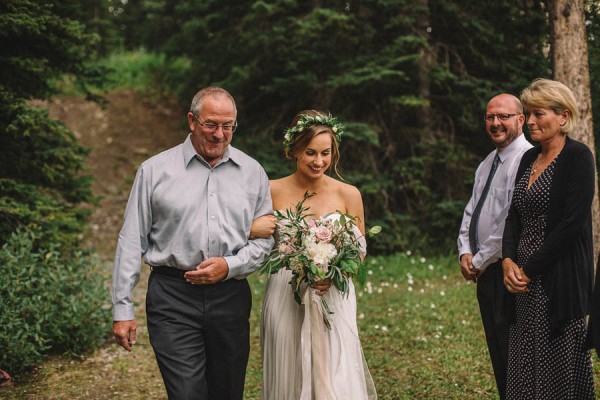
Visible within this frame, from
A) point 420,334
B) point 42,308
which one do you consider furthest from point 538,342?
point 42,308

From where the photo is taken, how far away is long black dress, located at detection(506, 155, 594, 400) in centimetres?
363

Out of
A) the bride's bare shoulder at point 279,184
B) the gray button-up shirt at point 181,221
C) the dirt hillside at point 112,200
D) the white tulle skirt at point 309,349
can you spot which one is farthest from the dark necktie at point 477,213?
the dirt hillside at point 112,200

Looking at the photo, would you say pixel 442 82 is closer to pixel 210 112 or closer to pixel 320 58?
pixel 320 58

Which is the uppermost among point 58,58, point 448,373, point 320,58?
point 320,58

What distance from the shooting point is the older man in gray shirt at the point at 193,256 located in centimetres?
357

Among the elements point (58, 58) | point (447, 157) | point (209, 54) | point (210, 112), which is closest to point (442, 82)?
point (447, 157)

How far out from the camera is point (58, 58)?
8.54 meters

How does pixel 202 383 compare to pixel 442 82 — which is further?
pixel 442 82

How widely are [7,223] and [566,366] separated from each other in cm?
652

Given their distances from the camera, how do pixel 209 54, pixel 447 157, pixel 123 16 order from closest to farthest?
pixel 447 157 < pixel 209 54 < pixel 123 16

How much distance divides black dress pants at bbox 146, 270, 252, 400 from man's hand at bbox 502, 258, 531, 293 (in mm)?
1712

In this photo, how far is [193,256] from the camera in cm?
361

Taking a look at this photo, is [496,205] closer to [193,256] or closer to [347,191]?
[347,191]

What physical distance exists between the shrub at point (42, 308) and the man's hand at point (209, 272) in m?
3.27
